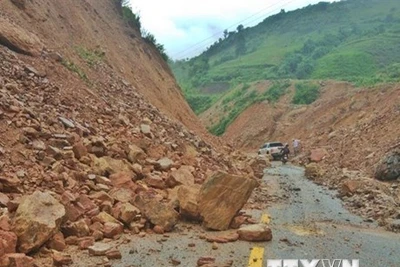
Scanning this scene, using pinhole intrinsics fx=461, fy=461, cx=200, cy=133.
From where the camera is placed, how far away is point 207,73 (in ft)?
282

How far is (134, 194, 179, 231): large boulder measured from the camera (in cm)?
607

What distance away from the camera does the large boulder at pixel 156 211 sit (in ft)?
19.9

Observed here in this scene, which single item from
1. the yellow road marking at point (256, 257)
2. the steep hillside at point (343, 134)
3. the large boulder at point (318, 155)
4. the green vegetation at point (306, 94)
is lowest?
the large boulder at point (318, 155)

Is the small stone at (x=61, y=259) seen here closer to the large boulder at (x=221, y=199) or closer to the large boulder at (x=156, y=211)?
the large boulder at (x=156, y=211)

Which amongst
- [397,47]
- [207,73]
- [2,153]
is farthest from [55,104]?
[207,73]

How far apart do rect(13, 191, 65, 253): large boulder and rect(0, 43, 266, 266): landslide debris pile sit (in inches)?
0.4

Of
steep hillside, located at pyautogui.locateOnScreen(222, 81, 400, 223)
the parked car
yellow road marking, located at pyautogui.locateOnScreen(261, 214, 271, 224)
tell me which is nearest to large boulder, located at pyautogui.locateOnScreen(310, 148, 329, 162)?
steep hillside, located at pyautogui.locateOnScreen(222, 81, 400, 223)

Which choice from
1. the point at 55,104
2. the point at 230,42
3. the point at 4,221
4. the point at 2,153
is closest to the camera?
the point at 4,221

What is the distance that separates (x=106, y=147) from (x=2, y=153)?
211 centimetres

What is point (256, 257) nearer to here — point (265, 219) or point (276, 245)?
point (276, 245)

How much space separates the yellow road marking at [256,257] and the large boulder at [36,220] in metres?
2.15

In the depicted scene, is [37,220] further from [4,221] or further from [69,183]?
[69,183]

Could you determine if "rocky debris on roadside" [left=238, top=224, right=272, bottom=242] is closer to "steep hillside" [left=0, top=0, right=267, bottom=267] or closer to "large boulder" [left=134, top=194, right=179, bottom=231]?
"steep hillside" [left=0, top=0, right=267, bottom=267]

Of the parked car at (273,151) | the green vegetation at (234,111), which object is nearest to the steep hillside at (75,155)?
the parked car at (273,151)
